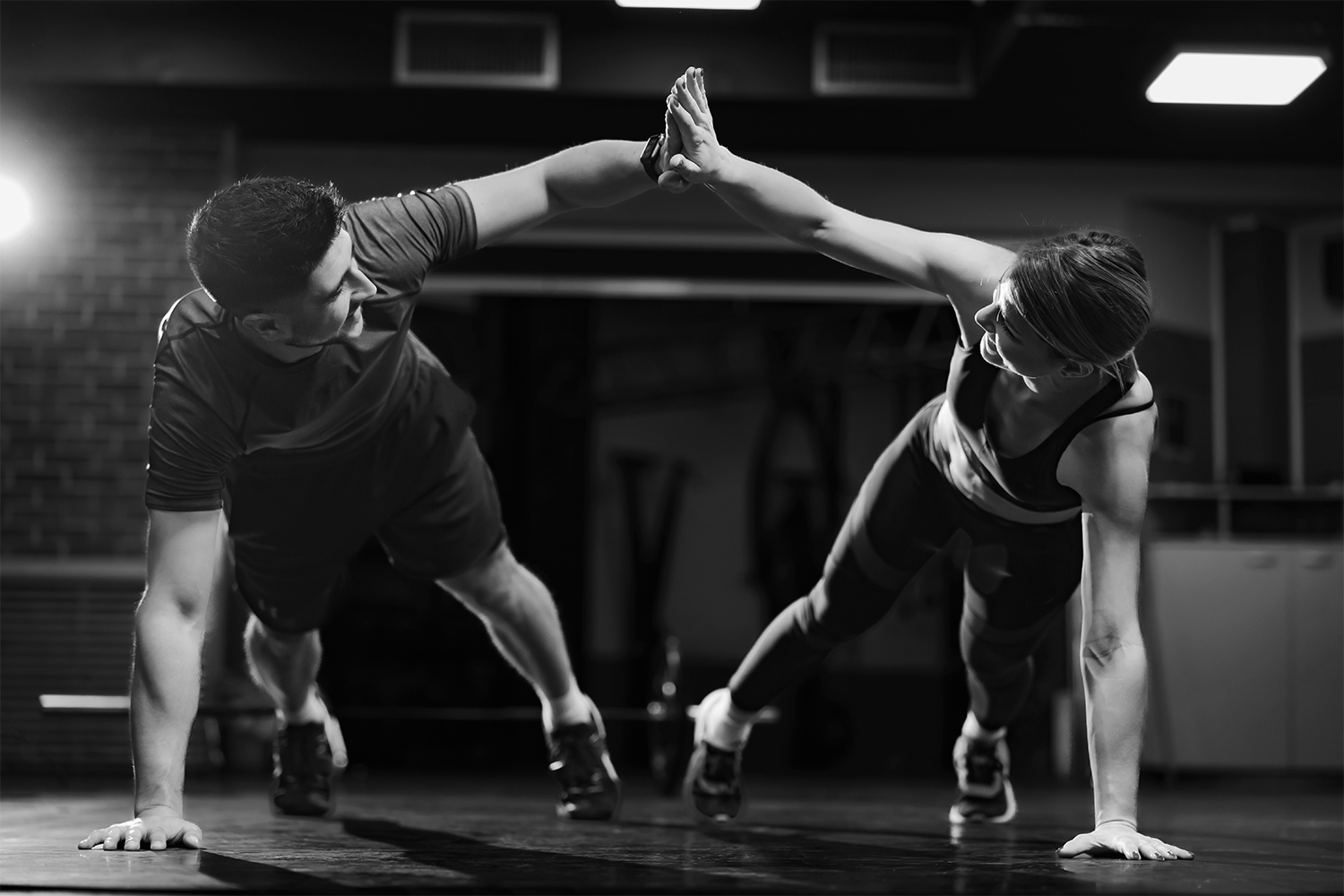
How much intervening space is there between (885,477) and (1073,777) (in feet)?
10.3

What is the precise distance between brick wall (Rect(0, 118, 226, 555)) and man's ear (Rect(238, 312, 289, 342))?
3.43m

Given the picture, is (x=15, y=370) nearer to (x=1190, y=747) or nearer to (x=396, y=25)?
(x=396, y=25)

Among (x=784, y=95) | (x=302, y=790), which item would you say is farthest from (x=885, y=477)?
(x=784, y=95)

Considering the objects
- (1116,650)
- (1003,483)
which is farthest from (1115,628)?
(1003,483)

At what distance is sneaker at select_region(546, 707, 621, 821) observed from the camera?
2512 millimetres

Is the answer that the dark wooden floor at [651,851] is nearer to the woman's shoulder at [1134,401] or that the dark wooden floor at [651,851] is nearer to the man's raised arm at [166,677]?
the man's raised arm at [166,677]

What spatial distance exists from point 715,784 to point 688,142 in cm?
123

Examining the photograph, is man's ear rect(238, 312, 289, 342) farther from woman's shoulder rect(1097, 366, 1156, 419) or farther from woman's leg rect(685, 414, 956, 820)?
woman's shoulder rect(1097, 366, 1156, 419)

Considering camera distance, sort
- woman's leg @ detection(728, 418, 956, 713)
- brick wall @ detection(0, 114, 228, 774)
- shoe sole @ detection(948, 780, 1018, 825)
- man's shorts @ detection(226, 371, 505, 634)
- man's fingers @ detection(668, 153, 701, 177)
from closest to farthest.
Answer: man's fingers @ detection(668, 153, 701, 177) < man's shorts @ detection(226, 371, 505, 634) < woman's leg @ detection(728, 418, 956, 713) < shoe sole @ detection(948, 780, 1018, 825) < brick wall @ detection(0, 114, 228, 774)

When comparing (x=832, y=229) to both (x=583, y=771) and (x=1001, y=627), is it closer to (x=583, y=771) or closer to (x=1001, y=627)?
(x=1001, y=627)

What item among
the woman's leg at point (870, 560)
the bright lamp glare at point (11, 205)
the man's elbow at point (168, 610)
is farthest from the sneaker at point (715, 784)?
the bright lamp glare at point (11, 205)

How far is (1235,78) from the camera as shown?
4.55 meters

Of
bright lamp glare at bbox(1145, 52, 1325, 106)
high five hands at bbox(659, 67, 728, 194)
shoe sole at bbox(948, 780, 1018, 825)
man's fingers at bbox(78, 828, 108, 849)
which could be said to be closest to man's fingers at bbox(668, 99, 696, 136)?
high five hands at bbox(659, 67, 728, 194)

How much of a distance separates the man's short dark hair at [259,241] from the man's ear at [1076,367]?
38.5 inches
